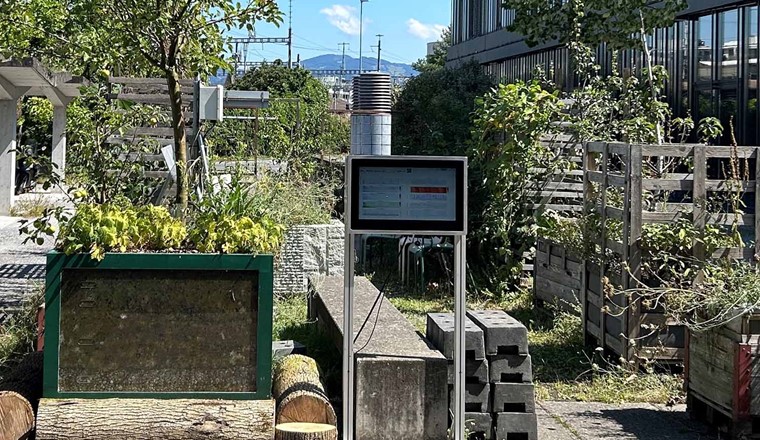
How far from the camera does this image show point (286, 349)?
21.9 ft

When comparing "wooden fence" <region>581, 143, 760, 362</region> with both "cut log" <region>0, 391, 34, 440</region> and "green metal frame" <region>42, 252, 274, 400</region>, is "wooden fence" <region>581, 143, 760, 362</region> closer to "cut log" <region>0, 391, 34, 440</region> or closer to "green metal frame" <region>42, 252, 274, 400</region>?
"green metal frame" <region>42, 252, 274, 400</region>

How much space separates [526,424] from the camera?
598 cm

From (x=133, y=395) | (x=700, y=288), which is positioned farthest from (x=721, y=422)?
(x=133, y=395)

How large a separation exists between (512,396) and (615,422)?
117cm

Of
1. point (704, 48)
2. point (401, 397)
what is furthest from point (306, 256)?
point (704, 48)

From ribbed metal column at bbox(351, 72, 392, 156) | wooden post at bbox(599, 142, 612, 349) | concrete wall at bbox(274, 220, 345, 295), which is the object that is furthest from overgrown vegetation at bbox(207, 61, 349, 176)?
wooden post at bbox(599, 142, 612, 349)

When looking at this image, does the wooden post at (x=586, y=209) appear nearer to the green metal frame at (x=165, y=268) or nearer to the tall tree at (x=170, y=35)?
the tall tree at (x=170, y=35)

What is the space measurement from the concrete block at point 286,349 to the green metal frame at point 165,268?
3.30 ft

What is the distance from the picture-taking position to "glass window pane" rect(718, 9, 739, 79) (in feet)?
62.7

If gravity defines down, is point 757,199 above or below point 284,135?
below

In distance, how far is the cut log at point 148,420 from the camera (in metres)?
5.31

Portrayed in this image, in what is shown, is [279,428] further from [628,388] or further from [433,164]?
[628,388]

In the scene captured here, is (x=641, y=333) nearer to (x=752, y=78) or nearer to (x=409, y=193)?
(x=409, y=193)

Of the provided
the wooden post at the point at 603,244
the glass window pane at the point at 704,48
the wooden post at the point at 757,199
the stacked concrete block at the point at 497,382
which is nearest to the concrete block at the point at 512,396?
the stacked concrete block at the point at 497,382
